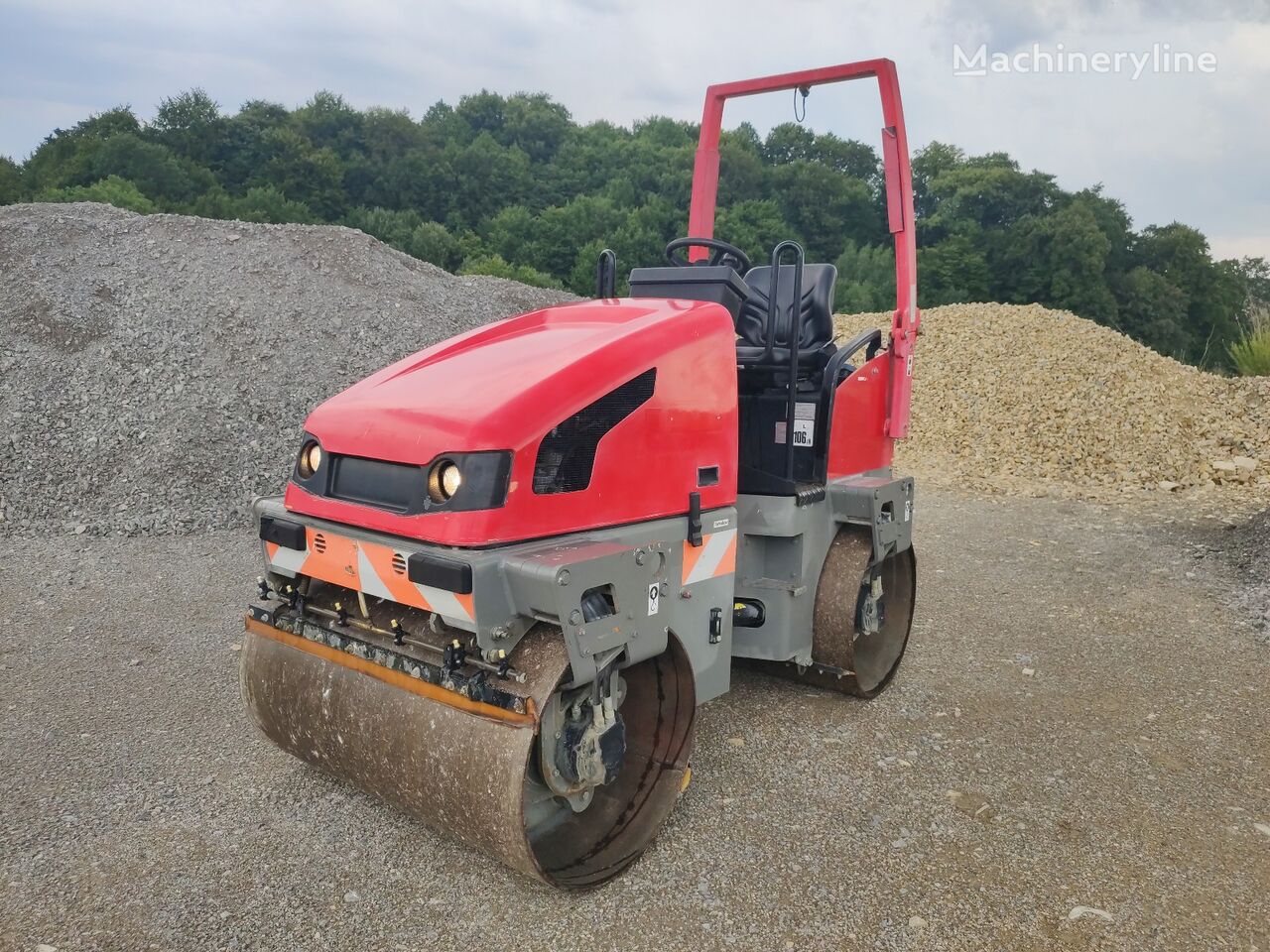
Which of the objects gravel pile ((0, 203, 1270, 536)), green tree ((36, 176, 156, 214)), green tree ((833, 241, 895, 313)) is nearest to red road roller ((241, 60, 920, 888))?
gravel pile ((0, 203, 1270, 536))

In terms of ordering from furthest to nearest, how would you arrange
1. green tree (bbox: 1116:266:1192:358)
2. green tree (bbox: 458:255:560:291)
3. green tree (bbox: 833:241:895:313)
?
green tree (bbox: 1116:266:1192:358) < green tree (bbox: 458:255:560:291) < green tree (bbox: 833:241:895:313)

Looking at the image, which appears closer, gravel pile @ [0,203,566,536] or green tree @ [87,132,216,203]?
gravel pile @ [0,203,566,536]

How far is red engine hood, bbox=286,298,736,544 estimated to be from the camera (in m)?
2.68

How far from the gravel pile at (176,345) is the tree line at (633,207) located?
15.7m

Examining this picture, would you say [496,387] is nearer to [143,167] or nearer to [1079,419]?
[1079,419]

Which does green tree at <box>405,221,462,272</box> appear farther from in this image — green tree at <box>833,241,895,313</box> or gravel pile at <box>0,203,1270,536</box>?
gravel pile at <box>0,203,1270,536</box>

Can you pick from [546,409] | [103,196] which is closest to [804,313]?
[546,409]

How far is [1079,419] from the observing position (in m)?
11.2

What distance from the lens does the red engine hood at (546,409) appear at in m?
2.68

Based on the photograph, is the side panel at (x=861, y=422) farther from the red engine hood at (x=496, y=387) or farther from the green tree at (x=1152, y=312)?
the green tree at (x=1152, y=312)

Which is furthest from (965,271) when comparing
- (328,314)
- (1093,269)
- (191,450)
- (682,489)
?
(682,489)

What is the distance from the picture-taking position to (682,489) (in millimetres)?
3170

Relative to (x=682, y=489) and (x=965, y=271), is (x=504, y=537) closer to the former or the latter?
(x=682, y=489)

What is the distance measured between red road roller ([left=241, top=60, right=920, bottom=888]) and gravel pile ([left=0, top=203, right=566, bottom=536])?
475 centimetres
